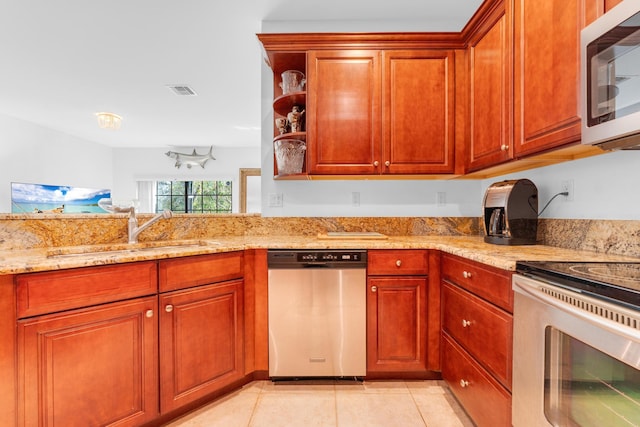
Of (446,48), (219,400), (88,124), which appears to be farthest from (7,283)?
(88,124)

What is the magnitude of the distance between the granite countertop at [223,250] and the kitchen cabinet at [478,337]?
0.07 metres

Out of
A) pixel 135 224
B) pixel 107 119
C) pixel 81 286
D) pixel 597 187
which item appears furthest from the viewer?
pixel 107 119

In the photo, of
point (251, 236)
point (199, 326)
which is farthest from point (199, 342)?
point (251, 236)

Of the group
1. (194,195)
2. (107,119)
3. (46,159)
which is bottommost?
(194,195)

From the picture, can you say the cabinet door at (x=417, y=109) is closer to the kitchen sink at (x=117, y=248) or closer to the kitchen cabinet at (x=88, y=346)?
the kitchen sink at (x=117, y=248)

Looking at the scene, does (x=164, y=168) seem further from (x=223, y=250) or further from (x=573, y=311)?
(x=573, y=311)

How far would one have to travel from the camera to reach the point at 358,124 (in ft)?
6.83

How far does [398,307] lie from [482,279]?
59 cm

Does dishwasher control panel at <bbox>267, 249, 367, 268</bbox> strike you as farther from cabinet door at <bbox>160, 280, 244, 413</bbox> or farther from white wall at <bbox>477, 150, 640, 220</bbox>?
white wall at <bbox>477, 150, 640, 220</bbox>

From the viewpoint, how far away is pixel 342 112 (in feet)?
6.82

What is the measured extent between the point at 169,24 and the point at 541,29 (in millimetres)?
2436

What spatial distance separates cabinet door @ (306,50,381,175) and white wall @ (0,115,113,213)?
205 inches

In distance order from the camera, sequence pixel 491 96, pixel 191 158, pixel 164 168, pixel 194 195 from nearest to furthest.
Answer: pixel 491 96
pixel 191 158
pixel 164 168
pixel 194 195

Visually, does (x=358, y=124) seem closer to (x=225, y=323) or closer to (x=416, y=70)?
(x=416, y=70)
